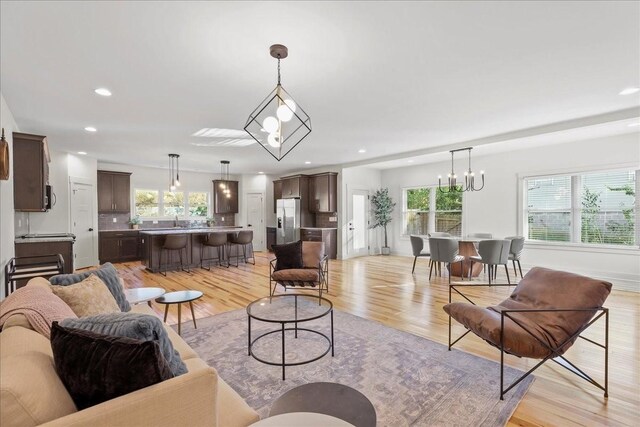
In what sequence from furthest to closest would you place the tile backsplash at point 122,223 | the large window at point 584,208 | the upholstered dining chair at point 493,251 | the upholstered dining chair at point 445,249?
1. the tile backsplash at point 122,223
2. the upholstered dining chair at point 445,249
3. the large window at point 584,208
4. the upholstered dining chair at point 493,251

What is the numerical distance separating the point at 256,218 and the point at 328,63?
7950 millimetres

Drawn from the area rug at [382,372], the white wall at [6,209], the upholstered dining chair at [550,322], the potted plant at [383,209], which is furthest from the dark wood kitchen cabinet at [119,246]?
the upholstered dining chair at [550,322]

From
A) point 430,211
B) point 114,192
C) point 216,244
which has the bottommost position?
point 216,244

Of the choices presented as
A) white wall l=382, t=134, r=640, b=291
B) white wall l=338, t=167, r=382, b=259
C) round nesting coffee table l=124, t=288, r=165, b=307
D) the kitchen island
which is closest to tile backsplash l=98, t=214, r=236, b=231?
the kitchen island

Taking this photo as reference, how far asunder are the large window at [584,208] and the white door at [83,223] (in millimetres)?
9844

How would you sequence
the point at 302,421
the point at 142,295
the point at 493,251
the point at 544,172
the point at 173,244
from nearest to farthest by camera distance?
the point at 302,421, the point at 142,295, the point at 493,251, the point at 544,172, the point at 173,244

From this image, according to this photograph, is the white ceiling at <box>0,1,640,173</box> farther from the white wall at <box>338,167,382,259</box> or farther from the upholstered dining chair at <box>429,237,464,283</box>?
the white wall at <box>338,167,382,259</box>

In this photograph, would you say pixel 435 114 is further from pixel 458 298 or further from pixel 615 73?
pixel 458 298

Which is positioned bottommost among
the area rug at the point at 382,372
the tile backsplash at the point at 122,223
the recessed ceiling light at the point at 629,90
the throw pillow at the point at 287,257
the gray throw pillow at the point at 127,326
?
the area rug at the point at 382,372

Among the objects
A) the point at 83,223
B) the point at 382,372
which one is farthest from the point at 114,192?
the point at 382,372

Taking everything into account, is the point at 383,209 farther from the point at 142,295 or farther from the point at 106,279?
the point at 106,279

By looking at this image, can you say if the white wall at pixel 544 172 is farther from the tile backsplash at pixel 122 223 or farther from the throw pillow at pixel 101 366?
the tile backsplash at pixel 122 223

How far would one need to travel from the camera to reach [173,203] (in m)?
9.20

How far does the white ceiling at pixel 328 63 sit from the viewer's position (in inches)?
81.8
